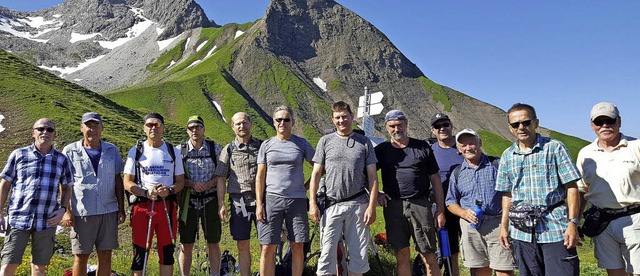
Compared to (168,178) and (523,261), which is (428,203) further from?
(168,178)

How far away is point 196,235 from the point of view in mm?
7637

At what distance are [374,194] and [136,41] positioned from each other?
17144 centimetres

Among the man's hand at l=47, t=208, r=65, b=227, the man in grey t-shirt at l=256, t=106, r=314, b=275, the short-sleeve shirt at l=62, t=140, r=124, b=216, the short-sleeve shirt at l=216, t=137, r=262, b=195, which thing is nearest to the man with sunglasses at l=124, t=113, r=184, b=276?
the short-sleeve shirt at l=62, t=140, r=124, b=216

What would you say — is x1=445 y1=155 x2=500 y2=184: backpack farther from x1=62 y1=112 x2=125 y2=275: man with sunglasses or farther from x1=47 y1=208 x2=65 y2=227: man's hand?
x1=47 y1=208 x2=65 y2=227: man's hand

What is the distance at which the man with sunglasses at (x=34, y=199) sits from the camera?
6.20 m

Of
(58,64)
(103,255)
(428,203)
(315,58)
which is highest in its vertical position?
(58,64)

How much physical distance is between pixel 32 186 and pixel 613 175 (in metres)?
7.76

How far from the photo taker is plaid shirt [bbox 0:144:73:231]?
20.4ft

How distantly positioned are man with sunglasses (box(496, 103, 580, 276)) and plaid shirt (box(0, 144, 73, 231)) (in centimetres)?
630

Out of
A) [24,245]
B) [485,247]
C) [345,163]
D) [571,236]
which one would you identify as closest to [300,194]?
[345,163]

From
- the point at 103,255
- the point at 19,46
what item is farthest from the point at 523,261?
the point at 19,46

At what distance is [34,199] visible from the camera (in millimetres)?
6258

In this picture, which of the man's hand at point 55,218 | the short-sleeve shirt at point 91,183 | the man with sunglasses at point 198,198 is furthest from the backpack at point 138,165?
the man's hand at point 55,218

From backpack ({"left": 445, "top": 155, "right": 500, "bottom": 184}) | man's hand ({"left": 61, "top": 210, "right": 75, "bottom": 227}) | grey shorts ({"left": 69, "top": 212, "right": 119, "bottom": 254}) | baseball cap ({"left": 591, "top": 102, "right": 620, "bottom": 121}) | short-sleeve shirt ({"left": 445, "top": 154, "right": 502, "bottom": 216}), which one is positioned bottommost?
grey shorts ({"left": 69, "top": 212, "right": 119, "bottom": 254})
